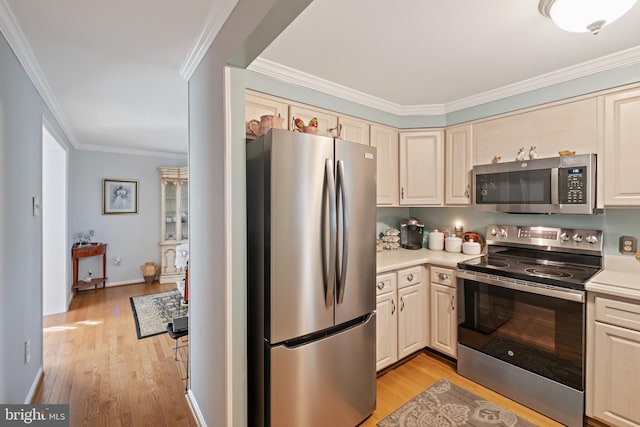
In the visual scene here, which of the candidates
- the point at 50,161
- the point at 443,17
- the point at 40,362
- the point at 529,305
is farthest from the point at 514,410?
the point at 50,161

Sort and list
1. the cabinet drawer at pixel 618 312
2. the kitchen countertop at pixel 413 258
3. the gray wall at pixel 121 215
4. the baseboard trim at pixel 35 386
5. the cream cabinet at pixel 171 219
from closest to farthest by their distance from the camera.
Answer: the cabinet drawer at pixel 618 312
the baseboard trim at pixel 35 386
the kitchen countertop at pixel 413 258
the gray wall at pixel 121 215
the cream cabinet at pixel 171 219

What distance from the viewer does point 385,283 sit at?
2.37 meters

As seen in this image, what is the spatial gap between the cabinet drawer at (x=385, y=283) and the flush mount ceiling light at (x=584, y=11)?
182cm

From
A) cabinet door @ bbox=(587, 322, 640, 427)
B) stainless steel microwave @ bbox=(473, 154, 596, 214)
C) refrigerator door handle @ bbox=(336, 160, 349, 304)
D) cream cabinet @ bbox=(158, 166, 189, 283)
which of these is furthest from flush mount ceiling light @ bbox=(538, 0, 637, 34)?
cream cabinet @ bbox=(158, 166, 189, 283)

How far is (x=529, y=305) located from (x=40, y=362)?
390 centimetres

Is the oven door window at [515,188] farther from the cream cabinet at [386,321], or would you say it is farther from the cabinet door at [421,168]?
the cream cabinet at [386,321]

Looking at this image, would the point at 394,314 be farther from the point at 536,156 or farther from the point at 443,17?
the point at 443,17

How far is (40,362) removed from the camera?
8.29 feet

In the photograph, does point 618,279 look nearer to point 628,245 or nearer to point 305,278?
point 628,245

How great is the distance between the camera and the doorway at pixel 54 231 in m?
3.95

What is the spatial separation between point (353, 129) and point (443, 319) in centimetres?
184

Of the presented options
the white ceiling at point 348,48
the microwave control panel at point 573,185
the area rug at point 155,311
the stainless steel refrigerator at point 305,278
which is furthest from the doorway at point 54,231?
the microwave control panel at point 573,185

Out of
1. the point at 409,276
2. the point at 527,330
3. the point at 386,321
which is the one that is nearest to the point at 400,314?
the point at 386,321

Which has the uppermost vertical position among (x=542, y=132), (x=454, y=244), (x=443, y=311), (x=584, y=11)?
(x=584, y=11)
